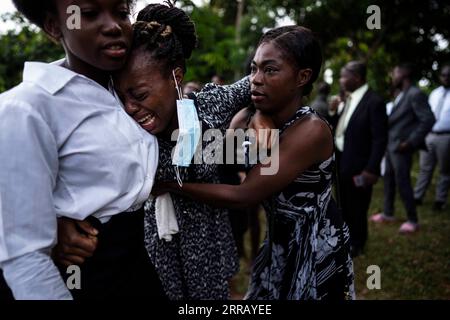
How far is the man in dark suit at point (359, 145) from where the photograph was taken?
16.0 feet

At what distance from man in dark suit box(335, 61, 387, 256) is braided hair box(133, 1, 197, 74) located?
3.53 metres

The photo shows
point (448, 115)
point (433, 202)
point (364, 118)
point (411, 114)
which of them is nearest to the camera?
point (364, 118)

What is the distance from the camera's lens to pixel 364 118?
491 cm

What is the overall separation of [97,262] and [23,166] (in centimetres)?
44

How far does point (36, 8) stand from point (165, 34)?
466mm

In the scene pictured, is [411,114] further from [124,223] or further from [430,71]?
[430,71]

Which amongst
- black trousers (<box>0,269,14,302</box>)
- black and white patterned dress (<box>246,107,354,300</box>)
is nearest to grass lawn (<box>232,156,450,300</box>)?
black and white patterned dress (<box>246,107,354,300</box>)

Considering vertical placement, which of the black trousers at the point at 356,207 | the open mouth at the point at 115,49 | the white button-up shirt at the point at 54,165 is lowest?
the black trousers at the point at 356,207

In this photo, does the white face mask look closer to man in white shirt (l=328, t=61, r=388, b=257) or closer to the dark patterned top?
the dark patterned top

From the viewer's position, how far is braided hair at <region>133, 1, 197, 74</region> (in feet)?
5.31

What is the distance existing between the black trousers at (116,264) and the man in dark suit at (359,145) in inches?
151

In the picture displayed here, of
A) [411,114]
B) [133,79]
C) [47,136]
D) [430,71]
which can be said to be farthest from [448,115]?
[47,136]

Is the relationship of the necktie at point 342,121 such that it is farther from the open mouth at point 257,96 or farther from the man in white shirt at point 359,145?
the open mouth at point 257,96

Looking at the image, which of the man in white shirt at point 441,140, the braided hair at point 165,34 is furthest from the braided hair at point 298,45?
the man in white shirt at point 441,140
